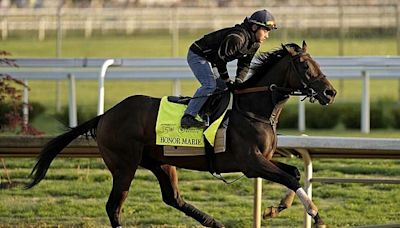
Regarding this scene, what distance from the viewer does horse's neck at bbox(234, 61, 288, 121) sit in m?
7.41

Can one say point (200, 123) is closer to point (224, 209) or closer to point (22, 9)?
point (224, 209)

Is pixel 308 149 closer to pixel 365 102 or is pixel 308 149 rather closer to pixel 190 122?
pixel 190 122

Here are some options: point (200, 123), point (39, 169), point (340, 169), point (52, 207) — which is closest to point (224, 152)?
point (200, 123)

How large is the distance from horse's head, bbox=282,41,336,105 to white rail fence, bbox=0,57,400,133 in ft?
8.17

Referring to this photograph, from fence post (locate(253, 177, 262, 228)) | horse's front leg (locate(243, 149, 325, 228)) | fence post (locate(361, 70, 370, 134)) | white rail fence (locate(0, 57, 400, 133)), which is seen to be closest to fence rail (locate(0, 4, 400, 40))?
white rail fence (locate(0, 57, 400, 133))

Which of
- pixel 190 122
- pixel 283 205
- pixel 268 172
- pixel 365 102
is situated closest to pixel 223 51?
pixel 190 122

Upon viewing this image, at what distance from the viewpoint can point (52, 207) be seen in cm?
935

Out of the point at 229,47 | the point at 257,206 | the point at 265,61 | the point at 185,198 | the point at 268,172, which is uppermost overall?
the point at 229,47

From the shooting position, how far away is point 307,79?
7301 mm

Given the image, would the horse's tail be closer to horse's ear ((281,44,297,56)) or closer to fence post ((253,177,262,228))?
fence post ((253,177,262,228))

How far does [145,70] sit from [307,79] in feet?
22.4

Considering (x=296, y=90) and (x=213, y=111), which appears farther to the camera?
(x=213, y=111)

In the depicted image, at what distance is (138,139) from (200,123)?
1.61ft

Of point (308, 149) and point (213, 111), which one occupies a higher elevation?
point (213, 111)
